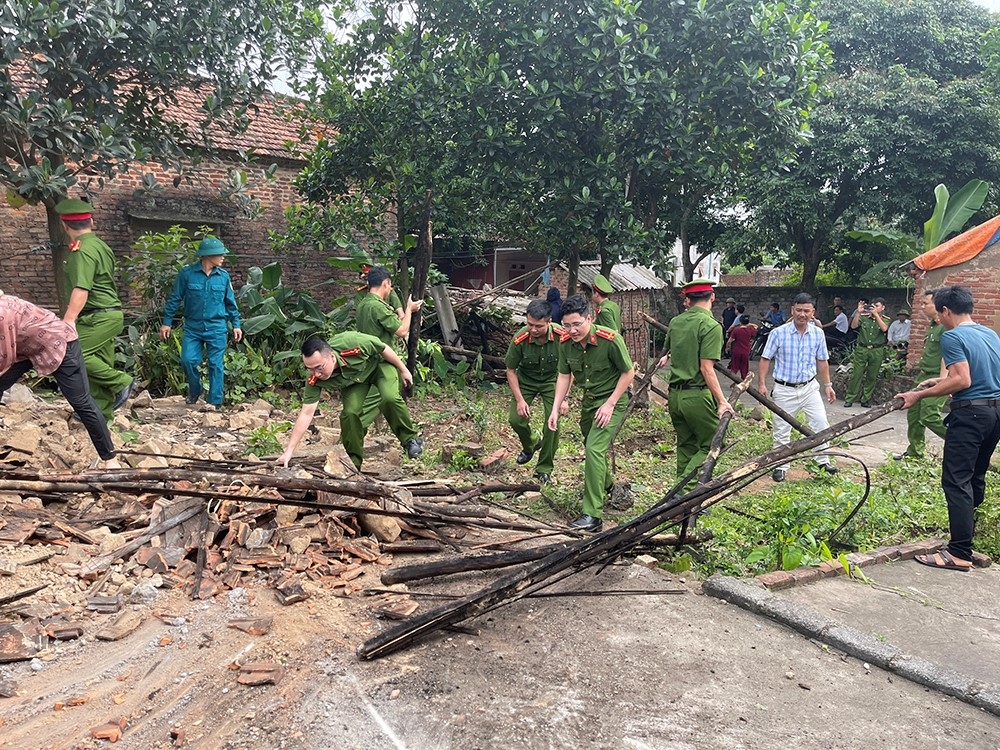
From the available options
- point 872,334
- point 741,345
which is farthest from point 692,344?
point 741,345

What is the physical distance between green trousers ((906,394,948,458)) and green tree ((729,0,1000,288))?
9.05 metres

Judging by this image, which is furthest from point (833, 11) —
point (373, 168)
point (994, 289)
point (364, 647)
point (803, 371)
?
point (364, 647)

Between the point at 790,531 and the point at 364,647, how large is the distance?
2997mm

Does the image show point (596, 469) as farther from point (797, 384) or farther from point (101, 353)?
point (101, 353)

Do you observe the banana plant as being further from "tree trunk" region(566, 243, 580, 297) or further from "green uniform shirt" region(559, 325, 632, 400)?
"green uniform shirt" region(559, 325, 632, 400)

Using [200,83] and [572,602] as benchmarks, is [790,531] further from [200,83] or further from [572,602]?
[200,83]

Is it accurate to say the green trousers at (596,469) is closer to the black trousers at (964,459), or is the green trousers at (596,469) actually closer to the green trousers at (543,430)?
the green trousers at (543,430)

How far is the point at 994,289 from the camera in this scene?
1136 cm

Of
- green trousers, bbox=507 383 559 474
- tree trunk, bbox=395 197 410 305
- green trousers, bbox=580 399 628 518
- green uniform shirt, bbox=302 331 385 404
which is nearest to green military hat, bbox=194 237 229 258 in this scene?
tree trunk, bbox=395 197 410 305

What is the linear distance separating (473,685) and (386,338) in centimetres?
467

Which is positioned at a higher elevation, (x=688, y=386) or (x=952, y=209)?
(x=952, y=209)

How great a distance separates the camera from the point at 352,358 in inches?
228

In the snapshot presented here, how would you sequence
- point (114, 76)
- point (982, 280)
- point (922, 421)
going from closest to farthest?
point (922, 421) → point (114, 76) → point (982, 280)

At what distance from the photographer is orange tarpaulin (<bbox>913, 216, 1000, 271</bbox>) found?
37.1ft
